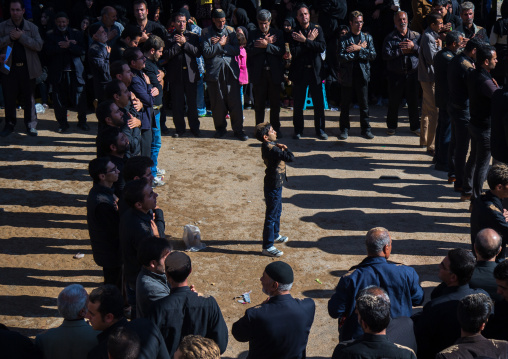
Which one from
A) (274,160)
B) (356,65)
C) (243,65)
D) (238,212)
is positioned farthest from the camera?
(243,65)

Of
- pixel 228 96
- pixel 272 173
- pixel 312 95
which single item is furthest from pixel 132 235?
Result: pixel 312 95

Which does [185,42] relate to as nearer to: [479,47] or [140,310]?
[479,47]

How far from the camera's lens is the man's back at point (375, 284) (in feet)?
17.1

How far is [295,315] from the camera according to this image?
4938 mm

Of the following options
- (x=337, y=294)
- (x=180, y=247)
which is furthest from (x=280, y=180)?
(x=337, y=294)

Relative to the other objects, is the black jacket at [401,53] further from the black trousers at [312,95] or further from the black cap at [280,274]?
the black cap at [280,274]

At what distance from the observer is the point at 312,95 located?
12.5 metres

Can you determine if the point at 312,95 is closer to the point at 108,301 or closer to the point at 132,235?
the point at 132,235

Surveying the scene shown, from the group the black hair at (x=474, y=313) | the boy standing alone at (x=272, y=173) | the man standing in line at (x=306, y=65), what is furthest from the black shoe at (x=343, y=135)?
the black hair at (x=474, y=313)

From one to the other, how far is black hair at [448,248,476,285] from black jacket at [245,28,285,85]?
25.2 feet

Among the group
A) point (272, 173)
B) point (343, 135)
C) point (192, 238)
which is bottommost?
point (192, 238)

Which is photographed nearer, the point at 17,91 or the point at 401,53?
the point at 401,53

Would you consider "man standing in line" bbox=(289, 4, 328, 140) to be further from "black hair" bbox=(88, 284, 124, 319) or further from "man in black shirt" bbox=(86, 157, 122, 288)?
"black hair" bbox=(88, 284, 124, 319)

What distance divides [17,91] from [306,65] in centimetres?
520
